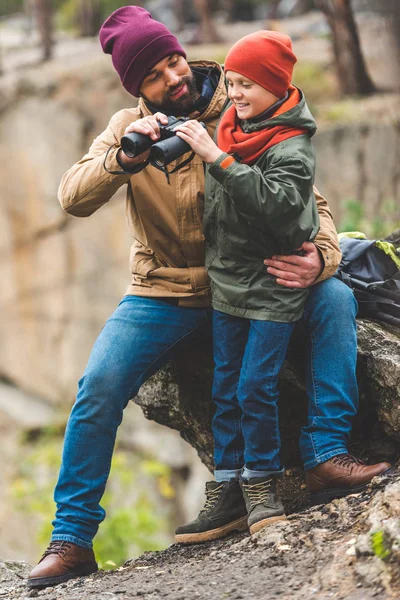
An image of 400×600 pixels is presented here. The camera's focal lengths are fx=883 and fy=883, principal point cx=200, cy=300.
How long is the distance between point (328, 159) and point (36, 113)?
14.5 ft

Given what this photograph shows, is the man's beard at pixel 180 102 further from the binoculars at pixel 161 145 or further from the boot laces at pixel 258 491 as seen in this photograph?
the boot laces at pixel 258 491

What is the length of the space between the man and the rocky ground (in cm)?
14

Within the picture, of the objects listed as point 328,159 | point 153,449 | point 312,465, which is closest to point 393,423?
point 312,465

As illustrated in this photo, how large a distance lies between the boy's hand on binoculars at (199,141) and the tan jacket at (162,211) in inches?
14.4

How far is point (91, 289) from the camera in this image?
12.9 metres

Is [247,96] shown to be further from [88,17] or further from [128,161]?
[88,17]

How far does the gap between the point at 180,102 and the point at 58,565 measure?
1.77 metres

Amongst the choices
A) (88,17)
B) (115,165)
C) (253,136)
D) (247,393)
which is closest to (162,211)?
(115,165)

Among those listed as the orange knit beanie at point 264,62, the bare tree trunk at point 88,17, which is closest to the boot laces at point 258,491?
the orange knit beanie at point 264,62

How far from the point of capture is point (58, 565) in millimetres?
3205

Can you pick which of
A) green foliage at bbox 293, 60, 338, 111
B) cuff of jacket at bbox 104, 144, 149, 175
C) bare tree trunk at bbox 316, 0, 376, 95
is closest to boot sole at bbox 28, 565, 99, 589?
cuff of jacket at bbox 104, 144, 149, 175

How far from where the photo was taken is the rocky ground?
2514mm

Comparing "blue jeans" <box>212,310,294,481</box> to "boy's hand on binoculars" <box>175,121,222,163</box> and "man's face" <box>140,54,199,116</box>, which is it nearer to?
"boy's hand on binoculars" <box>175,121,222,163</box>

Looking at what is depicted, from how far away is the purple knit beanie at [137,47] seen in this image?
10.9ft
